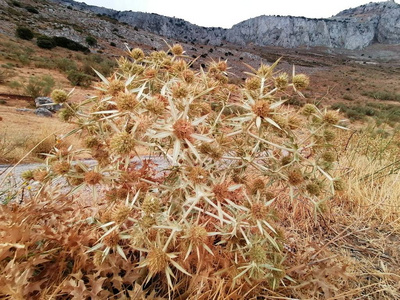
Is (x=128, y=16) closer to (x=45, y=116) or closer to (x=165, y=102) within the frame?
(x=45, y=116)

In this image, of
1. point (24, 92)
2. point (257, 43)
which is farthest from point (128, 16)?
point (24, 92)

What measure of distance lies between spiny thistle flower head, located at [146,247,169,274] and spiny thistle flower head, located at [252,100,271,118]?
61cm

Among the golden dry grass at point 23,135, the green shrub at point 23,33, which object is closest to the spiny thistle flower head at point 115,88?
the golden dry grass at point 23,135

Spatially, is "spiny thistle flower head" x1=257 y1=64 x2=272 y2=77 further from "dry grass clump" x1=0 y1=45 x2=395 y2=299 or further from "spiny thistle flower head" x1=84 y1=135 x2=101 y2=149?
"spiny thistle flower head" x1=84 y1=135 x2=101 y2=149

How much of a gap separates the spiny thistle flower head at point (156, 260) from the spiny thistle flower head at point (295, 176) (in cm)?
59

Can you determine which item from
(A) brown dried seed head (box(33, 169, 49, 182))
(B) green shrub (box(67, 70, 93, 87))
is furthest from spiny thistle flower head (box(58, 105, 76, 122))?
(B) green shrub (box(67, 70, 93, 87))

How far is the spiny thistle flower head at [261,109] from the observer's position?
0.97 m

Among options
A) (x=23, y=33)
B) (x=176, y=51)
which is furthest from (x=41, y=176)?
(x=23, y=33)

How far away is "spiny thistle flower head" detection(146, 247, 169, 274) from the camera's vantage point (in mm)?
877

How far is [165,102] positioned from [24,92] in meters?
9.27

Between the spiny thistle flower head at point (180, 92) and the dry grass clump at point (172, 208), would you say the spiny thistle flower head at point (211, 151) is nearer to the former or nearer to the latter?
the dry grass clump at point (172, 208)

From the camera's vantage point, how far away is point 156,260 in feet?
2.90

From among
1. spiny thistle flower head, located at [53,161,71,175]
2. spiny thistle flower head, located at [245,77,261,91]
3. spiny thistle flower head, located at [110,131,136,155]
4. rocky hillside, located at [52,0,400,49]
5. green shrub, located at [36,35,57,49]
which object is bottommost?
green shrub, located at [36,35,57,49]

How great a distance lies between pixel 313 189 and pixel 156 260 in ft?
2.32
